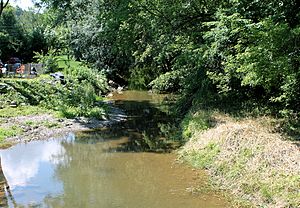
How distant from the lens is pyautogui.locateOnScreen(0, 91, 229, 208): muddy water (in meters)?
9.48

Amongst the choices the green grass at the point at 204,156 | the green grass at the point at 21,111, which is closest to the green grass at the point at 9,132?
the green grass at the point at 21,111

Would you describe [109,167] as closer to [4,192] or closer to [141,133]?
[4,192]

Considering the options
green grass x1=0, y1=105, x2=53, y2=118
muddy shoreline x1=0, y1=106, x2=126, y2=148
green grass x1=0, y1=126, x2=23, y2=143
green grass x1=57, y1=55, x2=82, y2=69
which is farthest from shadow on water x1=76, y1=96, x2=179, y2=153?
green grass x1=57, y1=55, x2=82, y2=69

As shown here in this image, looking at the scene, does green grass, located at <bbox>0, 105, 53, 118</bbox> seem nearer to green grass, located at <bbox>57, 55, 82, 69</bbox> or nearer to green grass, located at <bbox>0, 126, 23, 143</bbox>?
green grass, located at <bbox>0, 126, 23, 143</bbox>

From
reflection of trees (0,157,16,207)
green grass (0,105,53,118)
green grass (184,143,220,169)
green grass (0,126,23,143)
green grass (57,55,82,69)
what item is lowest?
reflection of trees (0,157,16,207)

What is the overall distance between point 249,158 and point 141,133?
24.6 ft

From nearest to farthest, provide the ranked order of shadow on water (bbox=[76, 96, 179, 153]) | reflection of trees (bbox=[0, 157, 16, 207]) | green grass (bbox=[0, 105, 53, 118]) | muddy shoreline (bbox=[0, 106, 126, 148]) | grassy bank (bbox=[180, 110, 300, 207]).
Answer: grassy bank (bbox=[180, 110, 300, 207]) < reflection of trees (bbox=[0, 157, 16, 207]) < shadow on water (bbox=[76, 96, 179, 153]) < muddy shoreline (bbox=[0, 106, 126, 148]) < green grass (bbox=[0, 105, 53, 118])

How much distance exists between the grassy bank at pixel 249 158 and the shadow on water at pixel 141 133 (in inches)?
72.2

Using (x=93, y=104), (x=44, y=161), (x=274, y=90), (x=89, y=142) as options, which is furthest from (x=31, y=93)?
(x=274, y=90)

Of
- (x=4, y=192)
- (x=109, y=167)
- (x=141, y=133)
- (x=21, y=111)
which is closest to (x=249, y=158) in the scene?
(x=109, y=167)

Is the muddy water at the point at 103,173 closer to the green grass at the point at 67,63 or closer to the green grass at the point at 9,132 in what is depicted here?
the green grass at the point at 9,132

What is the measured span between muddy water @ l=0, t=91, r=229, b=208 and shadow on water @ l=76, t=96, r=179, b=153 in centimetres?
4

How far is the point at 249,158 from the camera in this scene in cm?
988

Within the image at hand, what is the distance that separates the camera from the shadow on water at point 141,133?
14.4 metres
